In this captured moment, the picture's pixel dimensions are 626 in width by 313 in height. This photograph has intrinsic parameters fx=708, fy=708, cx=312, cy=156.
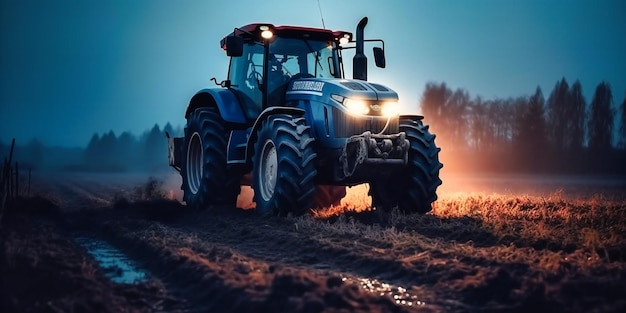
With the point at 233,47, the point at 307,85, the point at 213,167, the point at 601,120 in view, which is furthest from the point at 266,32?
the point at 601,120

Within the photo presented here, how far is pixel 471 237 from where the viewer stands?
8062mm

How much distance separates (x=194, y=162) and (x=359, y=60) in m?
3.86

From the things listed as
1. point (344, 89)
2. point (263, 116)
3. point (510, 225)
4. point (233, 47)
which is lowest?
point (510, 225)

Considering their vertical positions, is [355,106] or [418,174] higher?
[355,106]

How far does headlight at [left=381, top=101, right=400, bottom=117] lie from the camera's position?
34.1ft

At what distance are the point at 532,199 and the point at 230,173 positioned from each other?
5333 millimetres

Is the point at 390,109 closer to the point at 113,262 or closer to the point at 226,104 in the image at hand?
the point at 226,104

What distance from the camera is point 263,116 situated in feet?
34.8

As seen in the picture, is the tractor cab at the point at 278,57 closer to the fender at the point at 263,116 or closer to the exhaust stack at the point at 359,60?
the exhaust stack at the point at 359,60

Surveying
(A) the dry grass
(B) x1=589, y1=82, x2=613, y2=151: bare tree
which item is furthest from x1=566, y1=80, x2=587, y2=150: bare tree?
(A) the dry grass

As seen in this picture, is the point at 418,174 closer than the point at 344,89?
No

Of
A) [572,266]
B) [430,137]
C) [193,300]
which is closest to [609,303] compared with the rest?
[572,266]

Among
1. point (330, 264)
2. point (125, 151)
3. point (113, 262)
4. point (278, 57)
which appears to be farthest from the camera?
point (125, 151)

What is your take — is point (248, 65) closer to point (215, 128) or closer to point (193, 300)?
point (215, 128)
